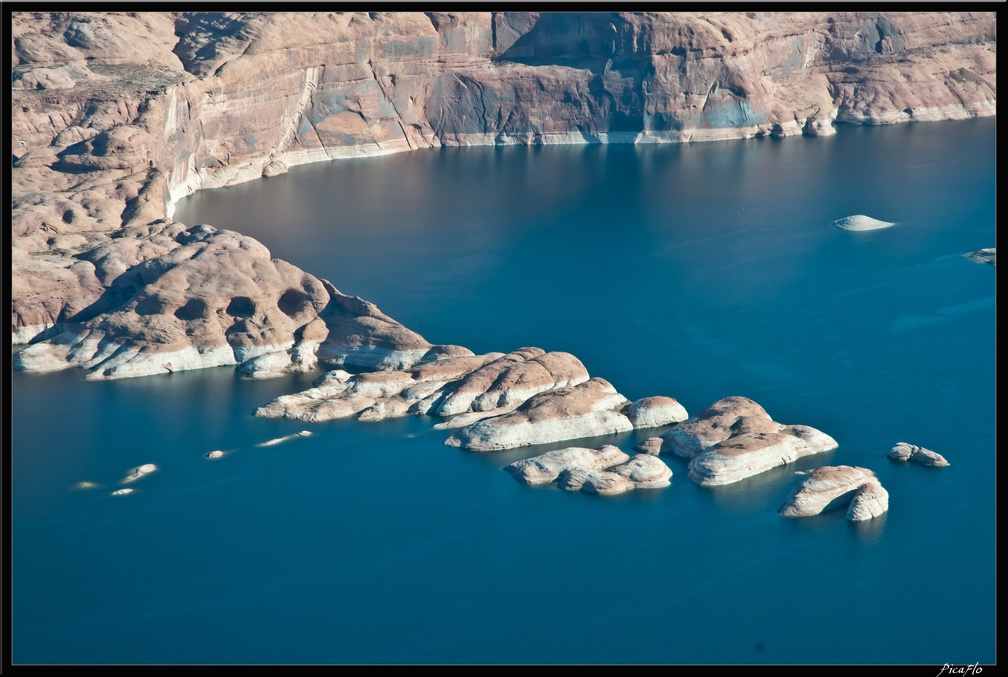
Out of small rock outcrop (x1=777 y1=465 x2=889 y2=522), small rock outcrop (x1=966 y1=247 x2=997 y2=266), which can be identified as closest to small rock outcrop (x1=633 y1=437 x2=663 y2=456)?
small rock outcrop (x1=777 y1=465 x2=889 y2=522)

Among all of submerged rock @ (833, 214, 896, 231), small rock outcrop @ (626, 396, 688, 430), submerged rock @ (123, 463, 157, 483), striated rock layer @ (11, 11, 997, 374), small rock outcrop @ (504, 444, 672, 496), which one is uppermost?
striated rock layer @ (11, 11, 997, 374)

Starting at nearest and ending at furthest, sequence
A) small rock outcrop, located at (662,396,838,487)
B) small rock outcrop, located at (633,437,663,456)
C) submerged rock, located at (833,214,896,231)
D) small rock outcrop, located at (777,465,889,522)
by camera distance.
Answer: small rock outcrop, located at (777,465,889,522) → small rock outcrop, located at (662,396,838,487) → small rock outcrop, located at (633,437,663,456) → submerged rock, located at (833,214,896,231)

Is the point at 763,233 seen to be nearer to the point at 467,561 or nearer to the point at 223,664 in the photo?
the point at 467,561

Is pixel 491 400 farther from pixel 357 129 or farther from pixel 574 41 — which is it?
pixel 574 41

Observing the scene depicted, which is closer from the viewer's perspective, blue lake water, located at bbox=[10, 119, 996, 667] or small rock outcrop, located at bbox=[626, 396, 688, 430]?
blue lake water, located at bbox=[10, 119, 996, 667]

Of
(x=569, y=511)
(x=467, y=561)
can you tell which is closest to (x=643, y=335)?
(x=569, y=511)

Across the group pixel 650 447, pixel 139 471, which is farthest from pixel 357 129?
pixel 650 447

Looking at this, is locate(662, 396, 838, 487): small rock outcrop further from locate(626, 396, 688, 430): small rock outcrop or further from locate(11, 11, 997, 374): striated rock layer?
locate(11, 11, 997, 374): striated rock layer

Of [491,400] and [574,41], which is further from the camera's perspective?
[574,41]
